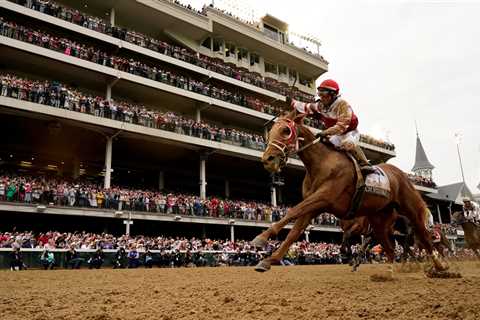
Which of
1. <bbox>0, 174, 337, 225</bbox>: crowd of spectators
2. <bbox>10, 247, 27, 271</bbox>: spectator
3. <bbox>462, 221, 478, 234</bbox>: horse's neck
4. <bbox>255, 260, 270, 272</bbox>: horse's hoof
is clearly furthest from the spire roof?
<bbox>255, 260, 270, 272</bbox>: horse's hoof

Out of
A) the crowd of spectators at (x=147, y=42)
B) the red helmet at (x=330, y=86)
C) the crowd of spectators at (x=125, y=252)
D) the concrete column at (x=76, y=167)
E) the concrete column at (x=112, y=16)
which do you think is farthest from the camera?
the concrete column at (x=112, y=16)

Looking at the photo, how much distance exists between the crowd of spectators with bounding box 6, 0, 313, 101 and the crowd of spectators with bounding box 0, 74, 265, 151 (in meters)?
5.02

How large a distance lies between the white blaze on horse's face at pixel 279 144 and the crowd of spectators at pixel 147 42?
2691 cm

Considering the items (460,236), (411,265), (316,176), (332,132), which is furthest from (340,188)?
(460,236)

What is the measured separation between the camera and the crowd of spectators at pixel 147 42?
27792mm

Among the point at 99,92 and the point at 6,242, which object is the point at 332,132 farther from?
the point at 99,92

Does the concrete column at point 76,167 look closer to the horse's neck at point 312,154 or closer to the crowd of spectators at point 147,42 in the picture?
the crowd of spectators at point 147,42

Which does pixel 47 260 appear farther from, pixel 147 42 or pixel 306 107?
pixel 147 42

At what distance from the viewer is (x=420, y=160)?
97062 millimetres

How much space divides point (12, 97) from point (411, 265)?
22.7m

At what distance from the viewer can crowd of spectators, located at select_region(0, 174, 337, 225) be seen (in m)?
21.8

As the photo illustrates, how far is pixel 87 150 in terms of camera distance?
32.6 m

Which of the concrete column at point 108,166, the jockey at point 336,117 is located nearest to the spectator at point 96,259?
the concrete column at point 108,166

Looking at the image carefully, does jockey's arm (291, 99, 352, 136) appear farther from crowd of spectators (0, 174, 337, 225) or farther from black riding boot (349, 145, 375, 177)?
crowd of spectators (0, 174, 337, 225)
